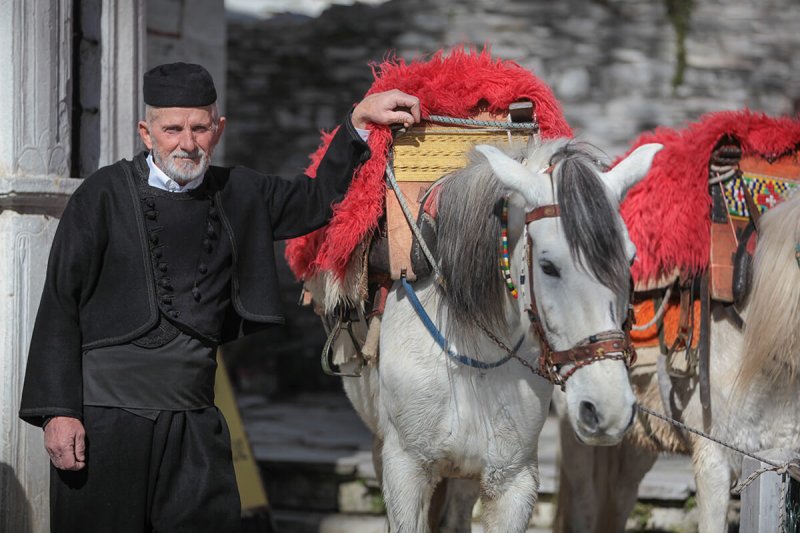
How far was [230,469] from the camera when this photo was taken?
3.18 m

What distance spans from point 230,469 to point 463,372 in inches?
28.4

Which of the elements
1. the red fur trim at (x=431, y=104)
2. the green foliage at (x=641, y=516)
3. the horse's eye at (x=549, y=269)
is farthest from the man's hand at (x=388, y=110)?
the green foliage at (x=641, y=516)

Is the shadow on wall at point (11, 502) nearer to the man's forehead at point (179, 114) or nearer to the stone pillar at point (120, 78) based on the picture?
the stone pillar at point (120, 78)

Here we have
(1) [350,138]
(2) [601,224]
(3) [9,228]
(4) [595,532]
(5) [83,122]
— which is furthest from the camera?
(4) [595,532]

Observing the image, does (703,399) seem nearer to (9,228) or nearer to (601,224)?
A: (601,224)

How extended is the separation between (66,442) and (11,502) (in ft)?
3.93

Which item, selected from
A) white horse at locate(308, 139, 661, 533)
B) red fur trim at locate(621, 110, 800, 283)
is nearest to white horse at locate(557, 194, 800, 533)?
red fur trim at locate(621, 110, 800, 283)

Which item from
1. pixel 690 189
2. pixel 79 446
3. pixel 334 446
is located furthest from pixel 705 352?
pixel 334 446

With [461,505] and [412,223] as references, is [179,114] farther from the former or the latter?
[461,505]

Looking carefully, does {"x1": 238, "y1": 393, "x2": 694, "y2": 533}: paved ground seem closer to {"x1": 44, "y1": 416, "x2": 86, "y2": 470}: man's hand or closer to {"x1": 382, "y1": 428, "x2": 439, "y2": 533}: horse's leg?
{"x1": 382, "y1": 428, "x2": 439, "y2": 533}: horse's leg

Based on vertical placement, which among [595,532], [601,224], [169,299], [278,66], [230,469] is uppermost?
[278,66]

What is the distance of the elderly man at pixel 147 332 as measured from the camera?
116 inches

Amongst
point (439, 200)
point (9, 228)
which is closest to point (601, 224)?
point (439, 200)

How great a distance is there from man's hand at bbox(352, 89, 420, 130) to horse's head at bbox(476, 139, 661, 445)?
21.4 inches
